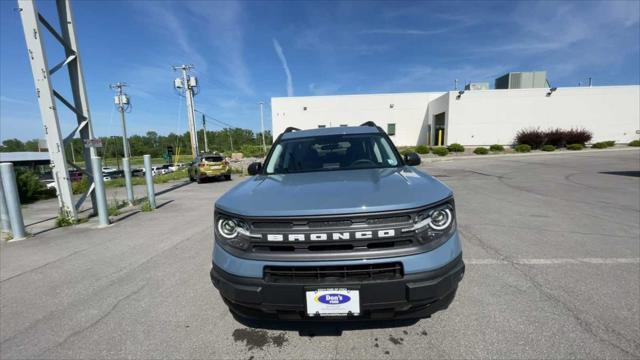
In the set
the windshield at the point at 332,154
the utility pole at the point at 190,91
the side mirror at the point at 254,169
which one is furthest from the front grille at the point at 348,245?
the utility pole at the point at 190,91

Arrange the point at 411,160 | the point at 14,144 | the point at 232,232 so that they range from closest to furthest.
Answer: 1. the point at 232,232
2. the point at 411,160
3. the point at 14,144

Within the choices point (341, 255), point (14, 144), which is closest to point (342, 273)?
point (341, 255)

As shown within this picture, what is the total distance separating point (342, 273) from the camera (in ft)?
5.98

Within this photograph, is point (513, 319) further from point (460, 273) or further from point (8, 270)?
point (8, 270)

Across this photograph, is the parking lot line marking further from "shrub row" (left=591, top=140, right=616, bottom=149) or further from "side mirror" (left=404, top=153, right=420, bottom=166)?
"shrub row" (left=591, top=140, right=616, bottom=149)

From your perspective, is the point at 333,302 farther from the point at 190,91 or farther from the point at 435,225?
the point at 190,91

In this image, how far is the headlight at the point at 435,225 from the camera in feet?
6.12

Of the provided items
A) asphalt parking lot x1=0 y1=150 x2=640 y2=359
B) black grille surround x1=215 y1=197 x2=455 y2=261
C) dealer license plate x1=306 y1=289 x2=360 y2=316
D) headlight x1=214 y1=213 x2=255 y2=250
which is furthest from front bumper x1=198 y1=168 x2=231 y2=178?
dealer license plate x1=306 y1=289 x2=360 y2=316

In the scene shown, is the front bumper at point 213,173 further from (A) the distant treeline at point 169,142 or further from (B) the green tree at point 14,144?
→ (B) the green tree at point 14,144

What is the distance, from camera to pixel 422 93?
113 feet

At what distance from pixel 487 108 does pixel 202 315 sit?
104 feet

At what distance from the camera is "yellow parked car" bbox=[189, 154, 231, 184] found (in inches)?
545

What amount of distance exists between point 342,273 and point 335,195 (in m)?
0.53

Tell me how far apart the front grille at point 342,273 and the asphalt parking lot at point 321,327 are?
28.9 inches
